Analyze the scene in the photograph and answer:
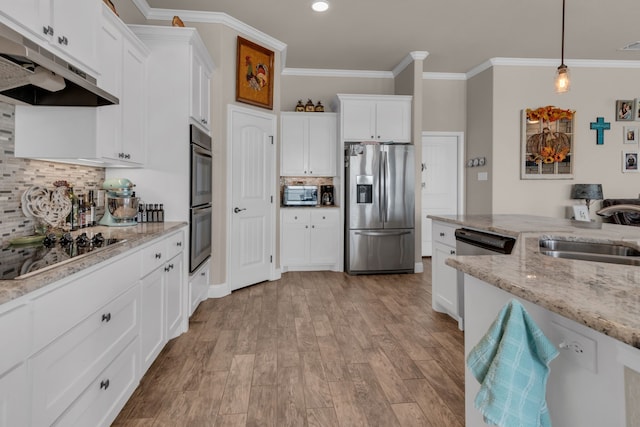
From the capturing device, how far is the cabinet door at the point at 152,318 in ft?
6.49

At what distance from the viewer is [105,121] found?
2.13m

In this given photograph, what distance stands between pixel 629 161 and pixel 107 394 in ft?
22.0

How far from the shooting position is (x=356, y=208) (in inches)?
187

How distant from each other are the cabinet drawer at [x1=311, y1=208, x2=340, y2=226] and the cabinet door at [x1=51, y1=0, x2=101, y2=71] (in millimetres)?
3295

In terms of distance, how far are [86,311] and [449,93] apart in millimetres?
5718

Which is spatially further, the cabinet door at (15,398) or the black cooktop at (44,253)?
the black cooktop at (44,253)

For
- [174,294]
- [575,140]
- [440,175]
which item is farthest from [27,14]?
[575,140]

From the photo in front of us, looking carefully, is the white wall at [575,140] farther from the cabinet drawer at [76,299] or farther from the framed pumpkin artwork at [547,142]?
the cabinet drawer at [76,299]

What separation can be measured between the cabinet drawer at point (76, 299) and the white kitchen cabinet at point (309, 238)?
3.16 meters

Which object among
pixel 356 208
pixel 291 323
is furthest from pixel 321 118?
pixel 291 323

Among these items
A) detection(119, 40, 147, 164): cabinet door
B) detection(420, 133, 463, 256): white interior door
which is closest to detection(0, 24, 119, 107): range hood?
detection(119, 40, 147, 164): cabinet door

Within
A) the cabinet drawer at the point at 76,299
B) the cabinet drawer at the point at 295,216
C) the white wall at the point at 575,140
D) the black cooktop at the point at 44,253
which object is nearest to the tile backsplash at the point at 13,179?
the black cooktop at the point at 44,253

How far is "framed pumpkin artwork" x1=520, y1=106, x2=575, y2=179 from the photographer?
201 inches

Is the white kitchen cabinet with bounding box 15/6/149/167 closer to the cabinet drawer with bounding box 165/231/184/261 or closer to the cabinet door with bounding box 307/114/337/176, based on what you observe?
the cabinet drawer with bounding box 165/231/184/261
